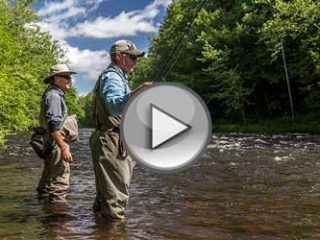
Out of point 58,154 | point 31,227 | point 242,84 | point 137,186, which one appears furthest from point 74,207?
point 242,84

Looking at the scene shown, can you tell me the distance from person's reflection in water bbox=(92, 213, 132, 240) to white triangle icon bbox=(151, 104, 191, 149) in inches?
76.5

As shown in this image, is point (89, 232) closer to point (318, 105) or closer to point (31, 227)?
point (31, 227)

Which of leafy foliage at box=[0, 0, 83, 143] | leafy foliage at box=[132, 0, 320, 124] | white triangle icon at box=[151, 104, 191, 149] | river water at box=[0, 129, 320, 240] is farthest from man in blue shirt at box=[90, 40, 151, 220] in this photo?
leafy foliage at box=[132, 0, 320, 124]

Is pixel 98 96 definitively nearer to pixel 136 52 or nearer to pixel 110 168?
pixel 136 52

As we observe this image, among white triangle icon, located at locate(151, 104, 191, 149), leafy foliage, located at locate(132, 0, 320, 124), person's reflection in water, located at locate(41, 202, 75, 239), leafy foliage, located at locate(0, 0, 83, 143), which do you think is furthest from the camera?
leafy foliage, located at locate(132, 0, 320, 124)

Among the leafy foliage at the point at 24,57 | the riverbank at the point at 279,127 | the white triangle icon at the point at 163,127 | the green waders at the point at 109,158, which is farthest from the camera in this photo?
the riverbank at the point at 279,127

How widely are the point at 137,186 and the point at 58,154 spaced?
2443 mm

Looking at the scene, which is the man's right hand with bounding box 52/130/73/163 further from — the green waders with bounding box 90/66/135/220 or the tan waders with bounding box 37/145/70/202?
the green waders with bounding box 90/66/135/220

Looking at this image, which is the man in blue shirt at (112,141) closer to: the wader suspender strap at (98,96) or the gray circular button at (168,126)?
the wader suspender strap at (98,96)

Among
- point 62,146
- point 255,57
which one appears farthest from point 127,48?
point 255,57

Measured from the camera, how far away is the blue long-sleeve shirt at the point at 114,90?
Answer: 6.07 m

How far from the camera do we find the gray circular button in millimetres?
4469

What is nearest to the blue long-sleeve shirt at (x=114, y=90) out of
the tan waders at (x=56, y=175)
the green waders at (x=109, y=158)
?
the green waders at (x=109, y=158)

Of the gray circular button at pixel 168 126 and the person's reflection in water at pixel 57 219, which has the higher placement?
the gray circular button at pixel 168 126
